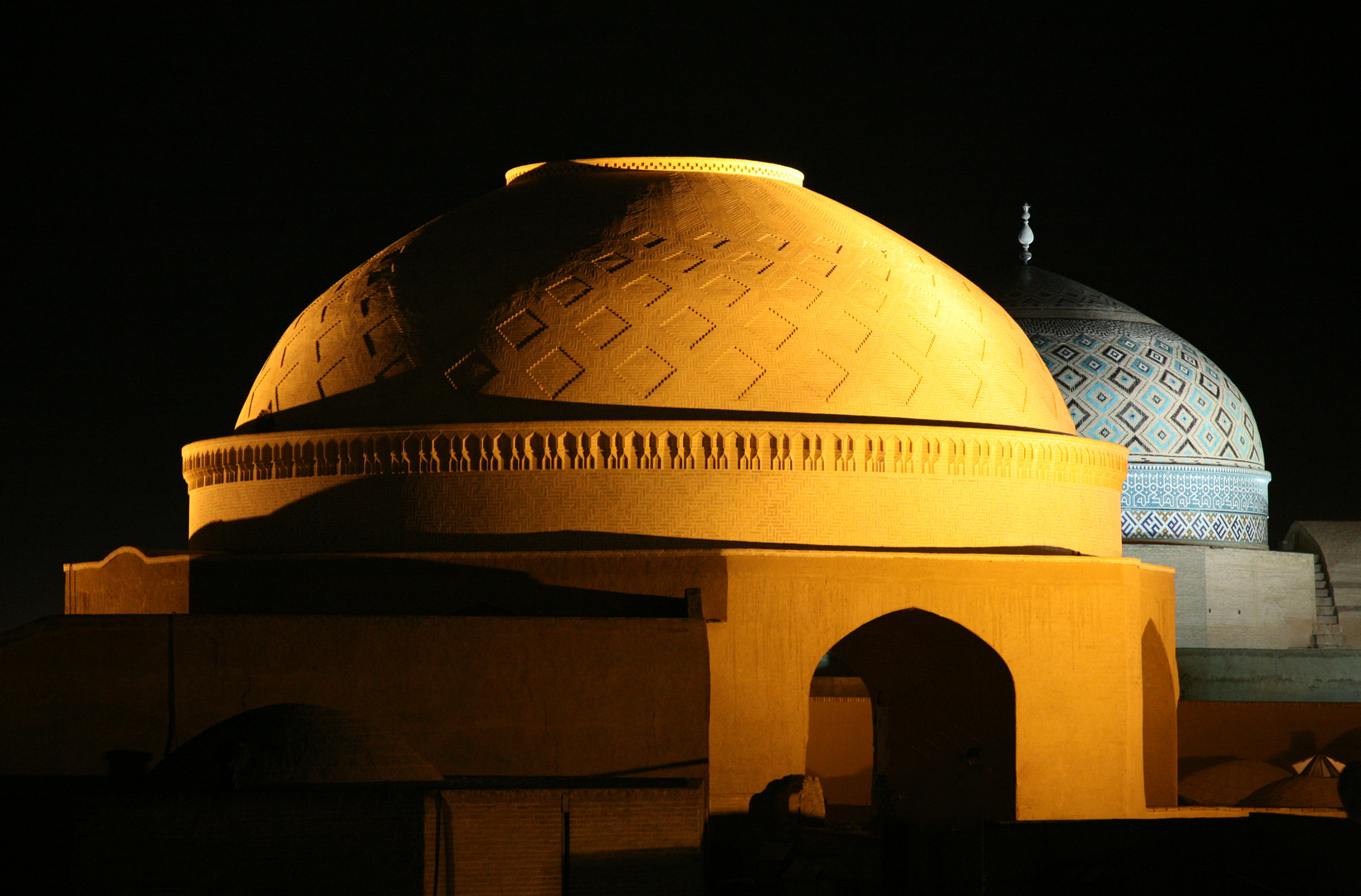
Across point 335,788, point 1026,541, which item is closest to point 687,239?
point 1026,541

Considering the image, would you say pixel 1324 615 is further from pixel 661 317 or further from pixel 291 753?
pixel 291 753

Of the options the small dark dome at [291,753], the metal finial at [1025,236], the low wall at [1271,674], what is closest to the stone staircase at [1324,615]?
the low wall at [1271,674]

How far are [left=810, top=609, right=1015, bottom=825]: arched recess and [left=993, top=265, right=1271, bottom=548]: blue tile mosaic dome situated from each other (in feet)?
18.1

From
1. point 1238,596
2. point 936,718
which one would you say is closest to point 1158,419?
point 1238,596

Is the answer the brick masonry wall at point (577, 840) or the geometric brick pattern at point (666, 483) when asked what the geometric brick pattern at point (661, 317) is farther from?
the brick masonry wall at point (577, 840)

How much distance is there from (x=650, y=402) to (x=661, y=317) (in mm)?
646

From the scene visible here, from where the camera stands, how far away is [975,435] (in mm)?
13047

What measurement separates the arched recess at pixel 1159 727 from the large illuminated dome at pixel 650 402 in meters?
0.80

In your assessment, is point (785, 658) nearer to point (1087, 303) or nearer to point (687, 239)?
point (687, 239)

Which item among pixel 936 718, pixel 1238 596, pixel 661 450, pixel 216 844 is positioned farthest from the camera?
pixel 1238 596

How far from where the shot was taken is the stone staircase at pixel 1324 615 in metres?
18.7

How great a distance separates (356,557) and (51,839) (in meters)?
3.67

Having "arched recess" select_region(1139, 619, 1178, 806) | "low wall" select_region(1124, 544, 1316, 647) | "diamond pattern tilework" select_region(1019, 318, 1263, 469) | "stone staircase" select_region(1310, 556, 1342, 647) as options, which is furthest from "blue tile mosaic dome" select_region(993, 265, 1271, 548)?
"arched recess" select_region(1139, 619, 1178, 806)

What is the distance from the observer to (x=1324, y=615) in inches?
744
